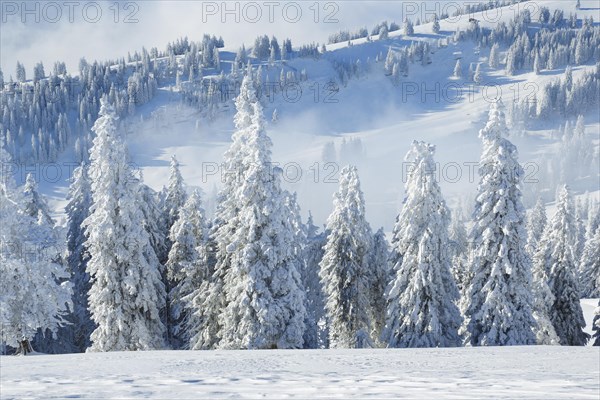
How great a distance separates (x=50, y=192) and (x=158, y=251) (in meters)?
161

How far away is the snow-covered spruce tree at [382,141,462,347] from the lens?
2628 centimetres

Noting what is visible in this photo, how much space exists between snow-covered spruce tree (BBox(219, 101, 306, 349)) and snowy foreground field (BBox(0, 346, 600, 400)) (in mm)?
10514

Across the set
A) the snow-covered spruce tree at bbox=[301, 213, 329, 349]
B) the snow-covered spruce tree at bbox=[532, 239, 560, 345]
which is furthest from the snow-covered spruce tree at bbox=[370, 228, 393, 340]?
the snow-covered spruce tree at bbox=[532, 239, 560, 345]

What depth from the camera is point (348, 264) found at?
32469 millimetres

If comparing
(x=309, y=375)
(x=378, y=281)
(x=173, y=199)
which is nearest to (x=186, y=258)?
(x=173, y=199)

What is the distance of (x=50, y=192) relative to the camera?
17575 cm

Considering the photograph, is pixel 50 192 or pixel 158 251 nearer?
pixel 158 251

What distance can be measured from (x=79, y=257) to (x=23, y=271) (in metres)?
12.9

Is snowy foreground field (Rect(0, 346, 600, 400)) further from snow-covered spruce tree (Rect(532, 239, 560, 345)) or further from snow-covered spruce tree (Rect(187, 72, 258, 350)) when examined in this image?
snow-covered spruce tree (Rect(532, 239, 560, 345))

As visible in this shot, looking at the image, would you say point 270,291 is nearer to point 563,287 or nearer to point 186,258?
point 186,258

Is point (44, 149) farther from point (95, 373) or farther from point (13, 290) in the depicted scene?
point (95, 373)

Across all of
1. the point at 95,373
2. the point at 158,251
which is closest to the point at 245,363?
the point at 95,373

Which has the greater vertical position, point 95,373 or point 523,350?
point 95,373

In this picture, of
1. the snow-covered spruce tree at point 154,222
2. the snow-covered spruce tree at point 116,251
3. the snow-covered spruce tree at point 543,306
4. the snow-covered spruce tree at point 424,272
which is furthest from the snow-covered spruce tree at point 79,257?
the snow-covered spruce tree at point 543,306
